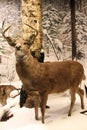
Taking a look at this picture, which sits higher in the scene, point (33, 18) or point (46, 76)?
point (33, 18)

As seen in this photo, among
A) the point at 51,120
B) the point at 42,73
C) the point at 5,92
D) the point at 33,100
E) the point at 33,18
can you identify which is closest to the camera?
the point at 42,73

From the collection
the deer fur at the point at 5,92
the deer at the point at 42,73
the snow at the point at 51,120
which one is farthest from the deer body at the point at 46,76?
the deer fur at the point at 5,92

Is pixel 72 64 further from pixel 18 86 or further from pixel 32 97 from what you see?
pixel 18 86

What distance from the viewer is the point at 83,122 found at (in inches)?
149

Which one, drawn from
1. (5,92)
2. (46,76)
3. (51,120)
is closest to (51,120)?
(51,120)

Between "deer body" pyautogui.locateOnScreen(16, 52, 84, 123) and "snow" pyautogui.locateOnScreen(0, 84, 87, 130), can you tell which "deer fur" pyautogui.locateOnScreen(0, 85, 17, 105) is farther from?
"deer body" pyautogui.locateOnScreen(16, 52, 84, 123)

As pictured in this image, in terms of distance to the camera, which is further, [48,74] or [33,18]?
[33,18]

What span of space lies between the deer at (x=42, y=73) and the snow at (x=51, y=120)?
0.11 m

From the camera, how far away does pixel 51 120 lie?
3902mm

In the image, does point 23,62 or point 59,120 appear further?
point 59,120

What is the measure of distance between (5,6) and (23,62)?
2.44 metres

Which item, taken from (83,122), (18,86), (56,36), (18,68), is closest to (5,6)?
(56,36)

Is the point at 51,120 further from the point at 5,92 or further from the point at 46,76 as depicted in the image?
the point at 5,92

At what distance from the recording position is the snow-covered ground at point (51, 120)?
370 cm
